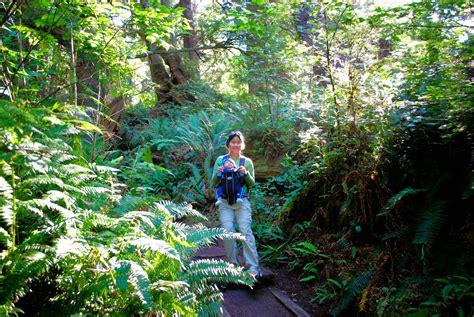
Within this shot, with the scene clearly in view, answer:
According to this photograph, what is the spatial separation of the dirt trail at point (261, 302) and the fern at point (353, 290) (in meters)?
0.36

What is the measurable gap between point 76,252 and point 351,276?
3160 millimetres

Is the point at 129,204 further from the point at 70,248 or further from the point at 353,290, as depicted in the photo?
the point at 353,290

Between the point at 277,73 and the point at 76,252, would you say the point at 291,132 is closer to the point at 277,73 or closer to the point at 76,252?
the point at 277,73

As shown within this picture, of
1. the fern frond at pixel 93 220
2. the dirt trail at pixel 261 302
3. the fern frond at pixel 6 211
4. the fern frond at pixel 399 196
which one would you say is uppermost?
the fern frond at pixel 6 211

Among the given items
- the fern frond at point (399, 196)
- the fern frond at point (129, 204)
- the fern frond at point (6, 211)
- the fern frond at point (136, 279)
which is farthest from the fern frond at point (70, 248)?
the fern frond at point (399, 196)

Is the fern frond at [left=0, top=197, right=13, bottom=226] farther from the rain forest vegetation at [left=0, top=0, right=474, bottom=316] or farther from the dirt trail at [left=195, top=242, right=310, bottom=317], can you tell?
the dirt trail at [left=195, top=242, right=310, bottom=317]

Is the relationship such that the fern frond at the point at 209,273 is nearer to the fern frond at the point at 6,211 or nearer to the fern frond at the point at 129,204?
the fern frond at the point at 129,204

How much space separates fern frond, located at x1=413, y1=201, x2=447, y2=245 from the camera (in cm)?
348

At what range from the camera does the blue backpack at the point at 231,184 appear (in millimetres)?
4520

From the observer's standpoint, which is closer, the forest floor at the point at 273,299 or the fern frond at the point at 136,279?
the fern frond at the point at 136,279

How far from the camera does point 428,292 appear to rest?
3279 millimetres

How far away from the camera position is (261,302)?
428 cm

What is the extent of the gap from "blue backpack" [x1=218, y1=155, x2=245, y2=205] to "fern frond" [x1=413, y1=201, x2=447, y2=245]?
2063 mm

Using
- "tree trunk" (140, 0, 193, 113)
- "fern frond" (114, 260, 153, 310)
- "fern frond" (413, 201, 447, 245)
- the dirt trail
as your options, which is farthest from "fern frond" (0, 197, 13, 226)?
"tree trunk" (140, 0, 193, 113)
